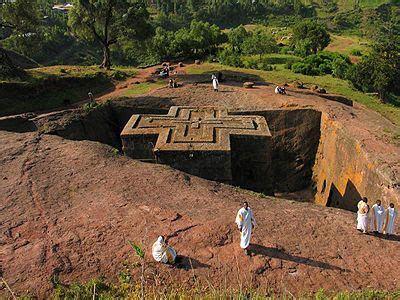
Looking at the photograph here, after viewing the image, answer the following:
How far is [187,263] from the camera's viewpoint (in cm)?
666

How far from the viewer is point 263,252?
708 centimetres

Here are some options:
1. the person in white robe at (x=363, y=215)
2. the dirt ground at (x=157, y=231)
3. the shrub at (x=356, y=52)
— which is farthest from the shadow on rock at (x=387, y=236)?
the shrub at (x=356, y=52)

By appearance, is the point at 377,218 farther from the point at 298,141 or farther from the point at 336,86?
the point at 336,86

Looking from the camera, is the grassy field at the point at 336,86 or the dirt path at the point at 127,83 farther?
the grassy field at the point at 336,86

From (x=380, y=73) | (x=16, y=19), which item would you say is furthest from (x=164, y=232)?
(x=380, y=73)

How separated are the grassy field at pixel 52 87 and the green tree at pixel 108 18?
257cm

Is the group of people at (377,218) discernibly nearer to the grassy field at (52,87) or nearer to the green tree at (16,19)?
the grassy field at (52,87)

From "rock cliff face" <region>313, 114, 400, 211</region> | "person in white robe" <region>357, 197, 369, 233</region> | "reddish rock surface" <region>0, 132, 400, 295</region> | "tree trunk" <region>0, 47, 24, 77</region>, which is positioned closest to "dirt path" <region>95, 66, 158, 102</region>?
"tree trunk" <region>0, 47, 24, 77</region>

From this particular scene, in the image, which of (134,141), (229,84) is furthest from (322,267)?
(229,84)

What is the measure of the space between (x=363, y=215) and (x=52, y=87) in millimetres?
18150

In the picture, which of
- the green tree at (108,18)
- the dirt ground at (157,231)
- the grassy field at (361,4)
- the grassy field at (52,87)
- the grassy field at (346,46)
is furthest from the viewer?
the grassy field at (361,4)

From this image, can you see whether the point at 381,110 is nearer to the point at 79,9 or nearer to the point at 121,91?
the point at 121,91

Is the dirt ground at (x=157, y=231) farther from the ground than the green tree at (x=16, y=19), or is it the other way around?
the green tree at (x=16, y=19)

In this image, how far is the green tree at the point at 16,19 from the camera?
19.4 meters
